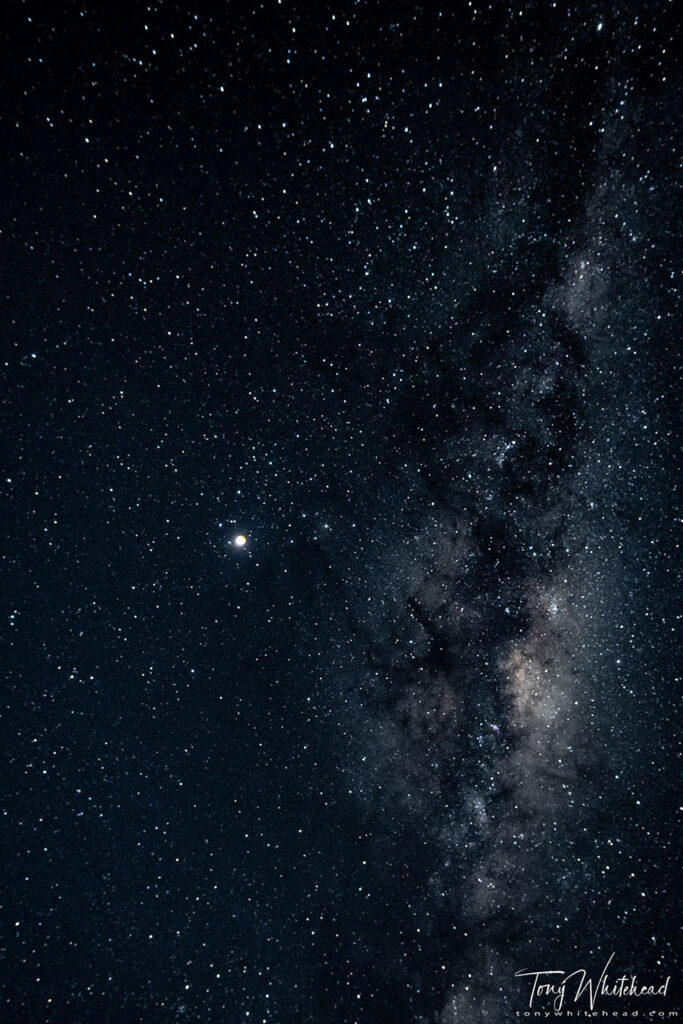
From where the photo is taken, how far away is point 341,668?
54.4 inches

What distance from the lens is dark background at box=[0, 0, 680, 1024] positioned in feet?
2.99

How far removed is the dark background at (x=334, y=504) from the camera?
910 mm

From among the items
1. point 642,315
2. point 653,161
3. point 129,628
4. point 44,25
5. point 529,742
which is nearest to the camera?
point 44,25

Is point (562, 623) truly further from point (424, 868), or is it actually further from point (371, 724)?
point (424, 868)

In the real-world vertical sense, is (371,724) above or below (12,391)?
below

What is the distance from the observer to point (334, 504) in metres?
1.33

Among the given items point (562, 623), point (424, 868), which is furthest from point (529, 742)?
point (424, 868)

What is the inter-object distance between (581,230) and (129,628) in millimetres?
1675
